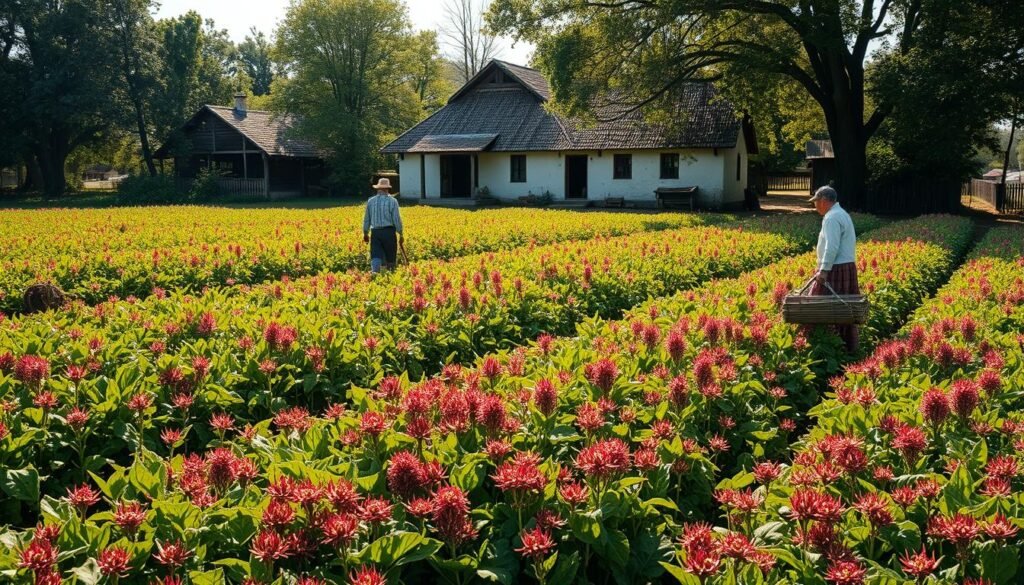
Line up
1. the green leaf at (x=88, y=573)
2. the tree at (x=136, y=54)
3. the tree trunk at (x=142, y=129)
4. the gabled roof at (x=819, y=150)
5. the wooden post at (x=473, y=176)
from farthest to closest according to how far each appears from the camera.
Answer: the gabled roof at (x=819, y=150) → the tree trunk at (x=142, y=129) → the tree at (x=136, y=54) → the wooden post at (x=473, y=176) → the green leaf at (x=88, y=573)

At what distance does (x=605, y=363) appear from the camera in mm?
4426

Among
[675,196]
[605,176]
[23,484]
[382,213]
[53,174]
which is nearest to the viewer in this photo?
[23,484]

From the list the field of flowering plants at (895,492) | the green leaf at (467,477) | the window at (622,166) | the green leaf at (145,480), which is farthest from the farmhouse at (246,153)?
the green leaf at (467,477)

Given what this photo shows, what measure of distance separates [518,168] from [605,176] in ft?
15.9

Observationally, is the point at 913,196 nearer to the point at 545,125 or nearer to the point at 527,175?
the point at 545,125

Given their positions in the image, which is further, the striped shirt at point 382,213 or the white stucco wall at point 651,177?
the white stucco wall at point 651,177

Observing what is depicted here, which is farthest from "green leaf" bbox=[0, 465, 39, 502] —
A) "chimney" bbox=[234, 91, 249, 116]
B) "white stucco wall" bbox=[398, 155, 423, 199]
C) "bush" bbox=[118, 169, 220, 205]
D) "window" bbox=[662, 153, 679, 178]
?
"chimney" bbox=[234, 91, 249, 116]

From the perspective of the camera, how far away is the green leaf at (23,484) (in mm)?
3471

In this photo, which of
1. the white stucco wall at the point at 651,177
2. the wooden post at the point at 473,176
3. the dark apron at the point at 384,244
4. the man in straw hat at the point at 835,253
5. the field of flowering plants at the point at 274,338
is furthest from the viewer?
the wooden post at the point at 473,176

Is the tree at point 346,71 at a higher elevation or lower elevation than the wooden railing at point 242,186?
higher

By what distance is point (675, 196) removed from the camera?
35656mm

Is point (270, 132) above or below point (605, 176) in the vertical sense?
above

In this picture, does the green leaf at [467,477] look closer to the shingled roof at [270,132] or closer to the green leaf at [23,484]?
the green leaf at [23,484]

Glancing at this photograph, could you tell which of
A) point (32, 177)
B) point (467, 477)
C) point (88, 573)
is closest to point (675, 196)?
point (467, 477)
